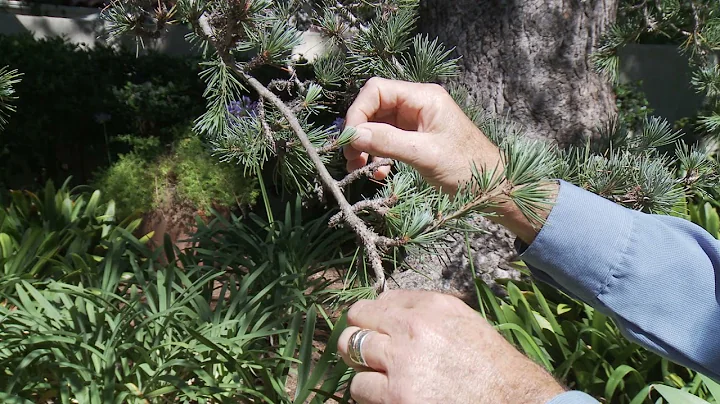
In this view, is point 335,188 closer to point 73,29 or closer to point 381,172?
point 381,172

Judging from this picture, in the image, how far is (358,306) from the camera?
3.66ft

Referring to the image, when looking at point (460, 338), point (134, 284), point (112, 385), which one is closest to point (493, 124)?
point (460, 338)

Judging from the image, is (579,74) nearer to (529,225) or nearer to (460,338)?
(529,225)

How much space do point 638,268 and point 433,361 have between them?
1.77 ft

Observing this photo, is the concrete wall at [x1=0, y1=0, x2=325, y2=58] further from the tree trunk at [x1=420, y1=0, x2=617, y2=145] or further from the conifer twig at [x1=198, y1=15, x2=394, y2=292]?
the conifer twig at [x1=198, y1=15, x2=394, y2=292]

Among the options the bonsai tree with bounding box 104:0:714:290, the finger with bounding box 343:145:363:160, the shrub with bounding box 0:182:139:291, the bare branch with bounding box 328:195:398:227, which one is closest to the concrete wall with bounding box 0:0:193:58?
the shrub with bounding box 0:182:139:291

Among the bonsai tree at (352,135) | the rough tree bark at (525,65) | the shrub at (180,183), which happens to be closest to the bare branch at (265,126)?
the bonsai tree at (352,135)

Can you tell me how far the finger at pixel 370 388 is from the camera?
1.04 meters

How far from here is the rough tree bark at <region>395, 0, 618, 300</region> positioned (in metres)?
2.91

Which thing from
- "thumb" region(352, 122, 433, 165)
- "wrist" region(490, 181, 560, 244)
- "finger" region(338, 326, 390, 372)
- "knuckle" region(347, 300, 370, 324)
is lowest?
"finger" region(338, 326, 390, 372)

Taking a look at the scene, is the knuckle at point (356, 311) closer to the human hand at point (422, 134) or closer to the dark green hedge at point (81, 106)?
→ the human hand at point (422, 134)

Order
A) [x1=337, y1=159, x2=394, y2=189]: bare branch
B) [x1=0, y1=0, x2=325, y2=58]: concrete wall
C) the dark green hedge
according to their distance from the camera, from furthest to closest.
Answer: [x1=0, y1=0, x2=325, y2=58]: concrete wall
the dark green hedge
[x1=337, y1=159, x2=394, y2=189]: bare branch

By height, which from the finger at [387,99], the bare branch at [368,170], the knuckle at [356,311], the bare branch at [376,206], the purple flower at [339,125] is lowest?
the knuckle at [356,311]

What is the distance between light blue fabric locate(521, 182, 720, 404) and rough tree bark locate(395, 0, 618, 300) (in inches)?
61.4
